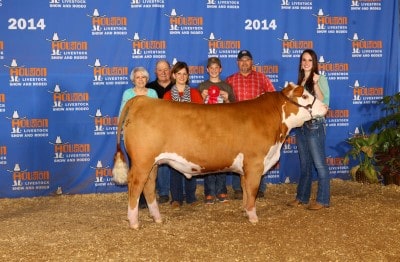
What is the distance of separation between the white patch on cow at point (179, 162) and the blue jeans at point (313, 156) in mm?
1382

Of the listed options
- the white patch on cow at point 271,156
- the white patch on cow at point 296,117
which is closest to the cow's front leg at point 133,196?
the white patch on cow at point 271,156

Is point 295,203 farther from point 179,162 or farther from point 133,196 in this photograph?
point 133,196

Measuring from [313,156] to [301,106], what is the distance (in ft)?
2.14

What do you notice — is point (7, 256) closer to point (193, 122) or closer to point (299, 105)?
point (193, 122)

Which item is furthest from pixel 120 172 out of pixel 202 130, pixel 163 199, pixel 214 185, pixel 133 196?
pixel 214 185

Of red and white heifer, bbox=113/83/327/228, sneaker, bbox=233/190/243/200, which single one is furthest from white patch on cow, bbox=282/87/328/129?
sneaker, bbox=233/190/243/200

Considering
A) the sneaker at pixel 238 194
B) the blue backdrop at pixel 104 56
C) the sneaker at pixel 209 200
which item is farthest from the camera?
the blue backdrop at pixel 104 56

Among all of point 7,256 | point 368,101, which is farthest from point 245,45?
point 7,256

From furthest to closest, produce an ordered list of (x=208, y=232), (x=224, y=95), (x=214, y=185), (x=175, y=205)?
(x=214, y=185), (x=175, y=205), (x=224, y=95), (x=208, y=232)

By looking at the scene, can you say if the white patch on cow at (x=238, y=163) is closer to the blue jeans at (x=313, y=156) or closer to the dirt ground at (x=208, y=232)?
the dirt ground at (x=208, y=232)

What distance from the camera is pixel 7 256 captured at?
15.1ft

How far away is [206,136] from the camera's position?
5.57 meters

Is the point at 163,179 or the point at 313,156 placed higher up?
the point at 313,156

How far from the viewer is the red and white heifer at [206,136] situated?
537 cm
